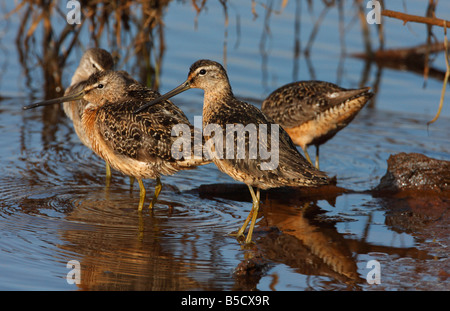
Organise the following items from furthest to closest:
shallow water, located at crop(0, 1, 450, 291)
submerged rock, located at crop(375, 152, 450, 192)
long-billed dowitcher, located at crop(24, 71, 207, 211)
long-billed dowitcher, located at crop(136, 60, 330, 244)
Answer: submerged rock, located at crop(375, 152, 450, 192), long-billed dowitcher, located at crop(24, 71, 207, 211), long-billed dowitcher, located at crop(136, 60, 330, 244), shallow water, located at crop(0, 1, 450, 291)

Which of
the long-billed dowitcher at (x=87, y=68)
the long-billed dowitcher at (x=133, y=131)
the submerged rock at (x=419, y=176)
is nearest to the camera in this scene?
the long-billed dowitcher at (x=133, y=131)

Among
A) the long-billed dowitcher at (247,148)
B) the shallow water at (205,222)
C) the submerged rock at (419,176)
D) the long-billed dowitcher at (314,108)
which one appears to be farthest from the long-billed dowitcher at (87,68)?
the submerged rock at (419,176)

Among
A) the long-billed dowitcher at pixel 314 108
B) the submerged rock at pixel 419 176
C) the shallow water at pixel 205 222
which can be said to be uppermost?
the long-billed dowitcher at pixel 314 108

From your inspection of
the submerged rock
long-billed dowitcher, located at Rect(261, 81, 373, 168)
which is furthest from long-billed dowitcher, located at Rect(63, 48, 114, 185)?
the submerged rock

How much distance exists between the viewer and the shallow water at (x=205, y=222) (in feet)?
12.8

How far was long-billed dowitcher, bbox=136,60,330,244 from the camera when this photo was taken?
430 cm

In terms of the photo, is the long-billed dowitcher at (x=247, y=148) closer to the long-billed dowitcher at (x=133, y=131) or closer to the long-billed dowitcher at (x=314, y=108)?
the long-billed dowitcher at (x=133, y=131)

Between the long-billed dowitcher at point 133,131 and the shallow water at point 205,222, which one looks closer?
the shallow water at point 205,222

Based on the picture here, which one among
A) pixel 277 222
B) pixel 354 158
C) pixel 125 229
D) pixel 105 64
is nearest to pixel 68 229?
pixel 125 229

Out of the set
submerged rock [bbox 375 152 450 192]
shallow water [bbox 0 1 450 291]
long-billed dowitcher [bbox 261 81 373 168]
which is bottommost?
shallow water [bbox 0 1 450 291]

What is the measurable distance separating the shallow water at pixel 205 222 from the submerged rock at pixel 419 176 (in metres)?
0.23

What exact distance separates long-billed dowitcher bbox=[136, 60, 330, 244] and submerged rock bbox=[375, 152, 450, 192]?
1.33 meters

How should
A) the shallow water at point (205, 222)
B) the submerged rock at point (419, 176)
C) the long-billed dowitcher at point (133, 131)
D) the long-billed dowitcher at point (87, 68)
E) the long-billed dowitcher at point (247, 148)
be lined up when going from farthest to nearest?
1. the long-billed dowitcher at point (87, 68)
2. the submerged rock at point (419, 176)
3. the long-billed dowitcher at point (133, 131)
4. the long-billed dowitcher at point (247, 148)
5. the shallow water at point (205, 222)

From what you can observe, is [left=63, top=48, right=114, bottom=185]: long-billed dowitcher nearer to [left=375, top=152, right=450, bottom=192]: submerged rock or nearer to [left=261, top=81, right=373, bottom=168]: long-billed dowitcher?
[left=261, top=81, right=373, bottom=168]: long-billed dowitcher
